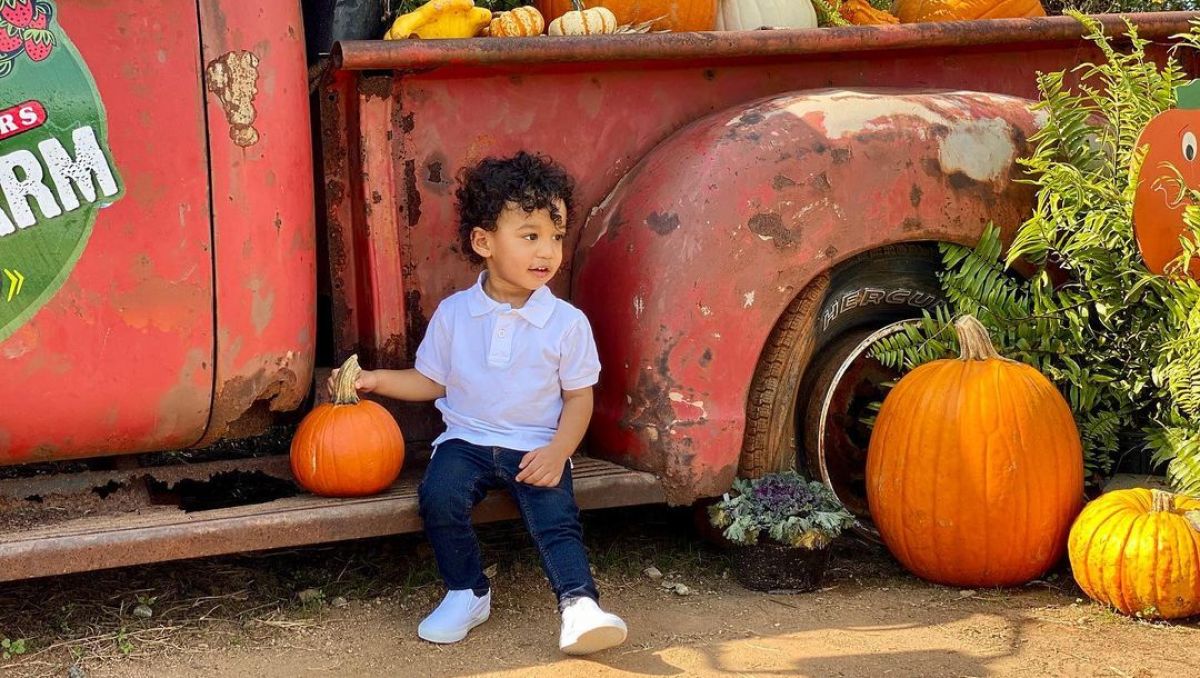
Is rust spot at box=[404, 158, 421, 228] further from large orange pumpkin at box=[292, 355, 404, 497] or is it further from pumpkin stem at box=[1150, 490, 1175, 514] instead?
pumpkin stem at box=[1150, 490, 1175, 514]

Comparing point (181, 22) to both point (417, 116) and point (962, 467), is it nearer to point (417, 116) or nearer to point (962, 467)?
point (417, 116)

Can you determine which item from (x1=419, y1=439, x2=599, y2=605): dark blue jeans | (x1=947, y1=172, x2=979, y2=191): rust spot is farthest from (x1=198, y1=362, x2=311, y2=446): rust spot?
(x1=947, y1=172, x2=979, y2=191): rust spot

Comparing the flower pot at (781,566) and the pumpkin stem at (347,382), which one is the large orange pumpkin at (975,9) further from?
the pumpkin stem at (347,382)

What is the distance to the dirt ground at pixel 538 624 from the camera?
338 cm

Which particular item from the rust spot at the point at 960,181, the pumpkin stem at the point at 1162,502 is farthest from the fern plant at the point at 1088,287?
the pumpkin stem at the point at 1162,502

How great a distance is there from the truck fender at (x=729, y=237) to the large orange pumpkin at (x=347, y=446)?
66cm

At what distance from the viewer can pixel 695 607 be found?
384 cm

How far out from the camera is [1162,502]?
12.1 ft

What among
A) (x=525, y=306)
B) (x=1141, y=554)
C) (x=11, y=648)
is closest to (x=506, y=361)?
(x=525, y=306)

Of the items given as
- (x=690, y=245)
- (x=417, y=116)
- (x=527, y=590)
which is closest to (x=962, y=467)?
Result: (x=690, y=245)

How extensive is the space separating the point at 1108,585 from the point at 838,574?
2.61ft

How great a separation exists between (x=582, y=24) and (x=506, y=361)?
3.38 feet

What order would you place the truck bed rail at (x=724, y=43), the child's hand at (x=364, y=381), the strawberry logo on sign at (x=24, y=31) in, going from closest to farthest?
1. the strawberry logo on sign at (x=24, y=31)
2. the truck bed rail at (x=724, y=43)
3. the child's hand at (x=364, y=381)

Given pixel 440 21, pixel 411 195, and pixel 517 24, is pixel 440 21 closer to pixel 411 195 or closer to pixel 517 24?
pixel 517 24
